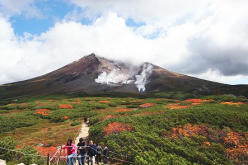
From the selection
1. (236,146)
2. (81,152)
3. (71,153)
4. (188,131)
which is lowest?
(236,146)

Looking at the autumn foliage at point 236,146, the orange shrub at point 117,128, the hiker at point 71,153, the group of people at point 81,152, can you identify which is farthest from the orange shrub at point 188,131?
the hiker at point 71,153

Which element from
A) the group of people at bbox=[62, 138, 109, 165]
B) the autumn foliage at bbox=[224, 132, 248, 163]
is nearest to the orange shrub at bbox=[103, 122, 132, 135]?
the group of people at bbox=[62, 138, 109, 165]

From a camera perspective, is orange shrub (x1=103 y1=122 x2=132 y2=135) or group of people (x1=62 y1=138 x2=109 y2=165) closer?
group of people (x1=62 y1=138 x2=109 y2=165)

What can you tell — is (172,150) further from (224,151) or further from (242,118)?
(242,118)

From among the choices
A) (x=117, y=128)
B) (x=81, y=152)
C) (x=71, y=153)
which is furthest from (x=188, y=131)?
(x=71, y=153)

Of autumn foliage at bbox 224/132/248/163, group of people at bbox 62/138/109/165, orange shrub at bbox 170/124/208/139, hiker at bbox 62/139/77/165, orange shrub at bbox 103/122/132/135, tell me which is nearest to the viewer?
hiker at bbox 62/139/77/165

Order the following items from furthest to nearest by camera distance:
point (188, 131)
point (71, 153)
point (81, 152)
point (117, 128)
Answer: point (117, 128) < point (188, 131) < point (81, 152) < point (71, 153)

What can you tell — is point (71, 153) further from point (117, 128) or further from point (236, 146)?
point (236, 146)

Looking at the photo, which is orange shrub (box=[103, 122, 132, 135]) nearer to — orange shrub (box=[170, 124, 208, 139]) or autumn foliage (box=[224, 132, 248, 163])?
orange shrub (box=[170, 124, 208, 139])

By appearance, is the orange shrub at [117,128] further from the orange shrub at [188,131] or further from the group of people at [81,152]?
the orange shrub at [188,131]

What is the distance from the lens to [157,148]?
1939cm

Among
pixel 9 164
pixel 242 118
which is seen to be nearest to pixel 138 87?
pixel 242 118

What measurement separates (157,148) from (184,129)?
21.2 feet

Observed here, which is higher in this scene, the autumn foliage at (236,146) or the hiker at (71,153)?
the hiker at (71,153)
